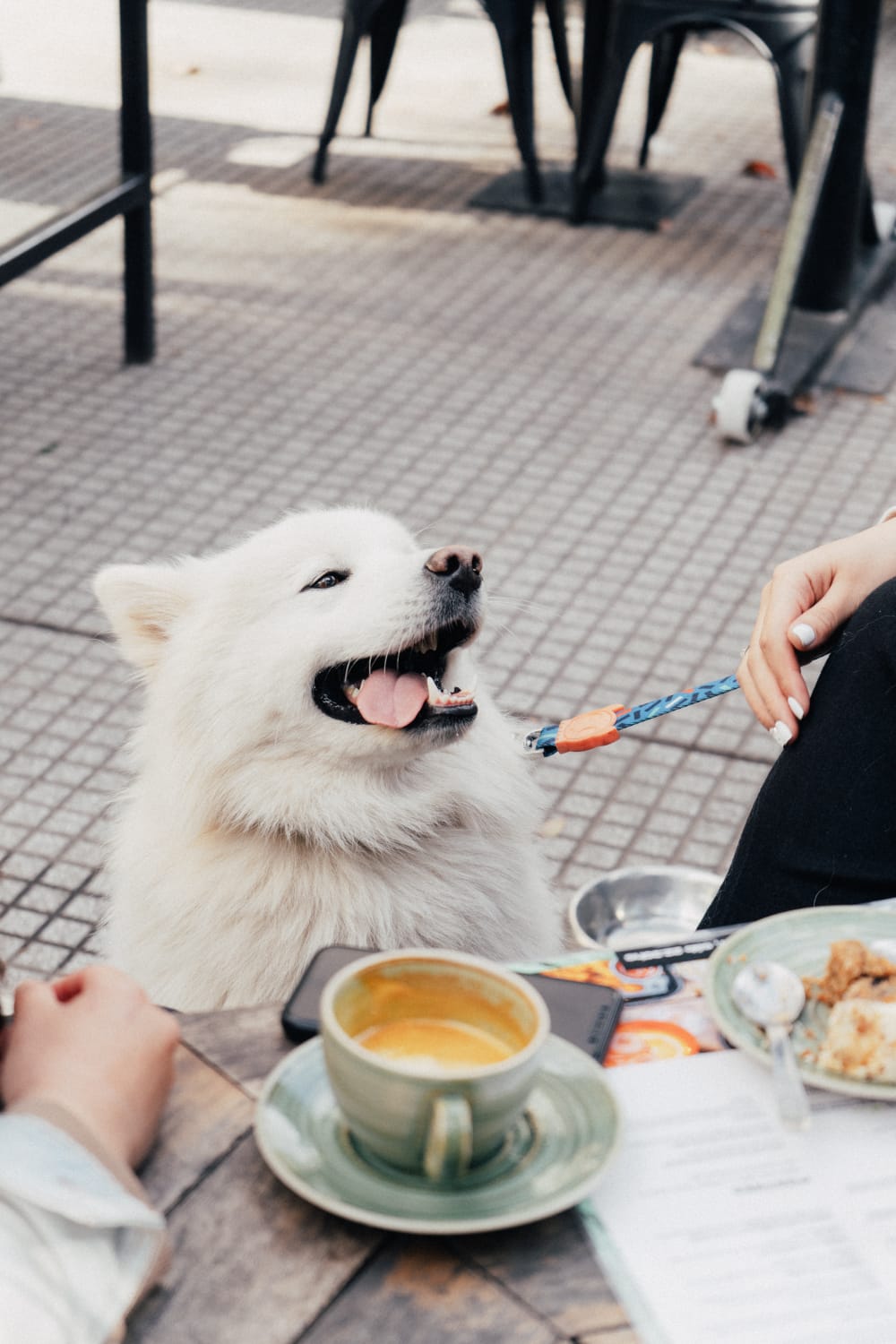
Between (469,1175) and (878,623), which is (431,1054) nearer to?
(469,1175)

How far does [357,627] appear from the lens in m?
2.20

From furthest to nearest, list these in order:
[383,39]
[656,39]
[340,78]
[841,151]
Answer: [383,39] < [656,39] < [340,78] < [841,151]

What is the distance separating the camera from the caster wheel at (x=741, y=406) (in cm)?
478

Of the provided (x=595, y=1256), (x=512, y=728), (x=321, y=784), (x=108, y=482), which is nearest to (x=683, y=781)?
(x=512, y=728)

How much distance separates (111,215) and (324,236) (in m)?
1.41

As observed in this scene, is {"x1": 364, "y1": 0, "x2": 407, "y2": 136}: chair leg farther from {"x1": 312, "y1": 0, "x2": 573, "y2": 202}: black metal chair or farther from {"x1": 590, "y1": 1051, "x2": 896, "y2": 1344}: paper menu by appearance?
{"x1": 590, "y1": 1051, "x2": 896, "y2": 1344}: paper menu

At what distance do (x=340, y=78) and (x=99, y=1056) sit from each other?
5855 millimetres

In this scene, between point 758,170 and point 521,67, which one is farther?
point 758,170

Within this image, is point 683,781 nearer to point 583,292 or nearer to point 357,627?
point 357,627

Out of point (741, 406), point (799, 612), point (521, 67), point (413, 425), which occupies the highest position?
point (799, 612)

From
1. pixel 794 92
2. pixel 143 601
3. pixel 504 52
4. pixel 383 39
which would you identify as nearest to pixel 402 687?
pixel 143 601

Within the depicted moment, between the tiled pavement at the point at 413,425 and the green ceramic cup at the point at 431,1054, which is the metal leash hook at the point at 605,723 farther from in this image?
the green ceramic cup at the point at 431,1054

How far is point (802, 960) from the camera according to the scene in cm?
138

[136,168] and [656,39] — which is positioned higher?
[656,39]
